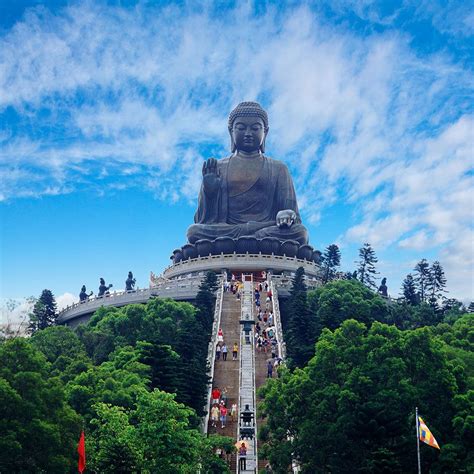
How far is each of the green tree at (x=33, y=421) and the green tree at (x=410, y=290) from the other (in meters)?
27.1

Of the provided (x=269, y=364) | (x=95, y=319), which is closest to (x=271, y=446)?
(x=269, y=364)

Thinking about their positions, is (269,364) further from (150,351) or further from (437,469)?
(437,469)

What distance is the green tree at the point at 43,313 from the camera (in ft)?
122

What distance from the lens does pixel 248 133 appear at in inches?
1955

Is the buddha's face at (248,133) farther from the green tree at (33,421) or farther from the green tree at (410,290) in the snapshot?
the green tree at (33,421)

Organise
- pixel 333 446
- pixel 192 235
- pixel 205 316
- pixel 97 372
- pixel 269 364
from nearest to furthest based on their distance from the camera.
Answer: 1. pixel 333 446
2. pixel 97 372
3. pixel 269 364
4. pixel 205 316
5. pixel 192 235

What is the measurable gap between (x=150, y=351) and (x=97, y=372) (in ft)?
6.07

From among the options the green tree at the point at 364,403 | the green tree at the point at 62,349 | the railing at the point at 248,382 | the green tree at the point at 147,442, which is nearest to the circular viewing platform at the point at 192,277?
the railing at the point at 248,382

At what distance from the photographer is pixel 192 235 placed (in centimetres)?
4606

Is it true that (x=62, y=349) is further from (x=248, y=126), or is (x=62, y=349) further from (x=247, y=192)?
(x=248, y=126)

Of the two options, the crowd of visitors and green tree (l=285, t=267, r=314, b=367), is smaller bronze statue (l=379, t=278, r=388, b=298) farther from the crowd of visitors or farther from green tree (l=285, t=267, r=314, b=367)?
the crowd of visitors

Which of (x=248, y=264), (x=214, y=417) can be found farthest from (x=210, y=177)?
(x=214, y=417)

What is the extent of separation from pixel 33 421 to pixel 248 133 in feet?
120

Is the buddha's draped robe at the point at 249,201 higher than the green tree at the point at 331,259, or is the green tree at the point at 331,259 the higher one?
the buddha's draped robe at the point at 249,201
